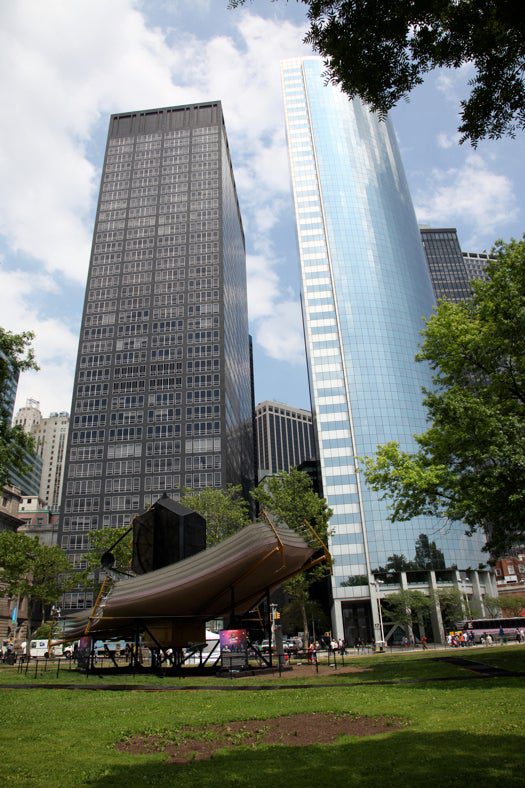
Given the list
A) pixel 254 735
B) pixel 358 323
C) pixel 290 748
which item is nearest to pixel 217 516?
pixel 254 735

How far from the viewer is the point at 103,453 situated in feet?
397

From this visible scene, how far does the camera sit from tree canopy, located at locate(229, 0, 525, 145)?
661 cm

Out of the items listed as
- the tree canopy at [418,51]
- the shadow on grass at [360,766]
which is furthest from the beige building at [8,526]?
the tree canopy at [418,51]

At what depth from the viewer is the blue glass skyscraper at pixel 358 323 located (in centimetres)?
10100

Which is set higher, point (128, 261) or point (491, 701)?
point (128, 261)

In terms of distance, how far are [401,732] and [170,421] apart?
114 m

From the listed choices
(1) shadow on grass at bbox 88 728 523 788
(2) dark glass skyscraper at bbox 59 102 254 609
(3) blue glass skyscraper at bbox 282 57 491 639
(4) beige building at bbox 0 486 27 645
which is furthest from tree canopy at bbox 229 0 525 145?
(2) dark glass skyscraper at bbox 59 102 254 609

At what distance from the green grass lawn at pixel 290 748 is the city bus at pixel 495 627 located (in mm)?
60788

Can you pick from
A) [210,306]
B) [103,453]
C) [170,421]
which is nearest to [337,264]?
[210,306]

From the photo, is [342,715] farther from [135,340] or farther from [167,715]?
[135,340]

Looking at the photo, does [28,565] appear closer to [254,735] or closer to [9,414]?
[9,414]

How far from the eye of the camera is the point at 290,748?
1010cm

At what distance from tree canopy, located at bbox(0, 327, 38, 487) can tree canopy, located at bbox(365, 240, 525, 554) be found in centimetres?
1700

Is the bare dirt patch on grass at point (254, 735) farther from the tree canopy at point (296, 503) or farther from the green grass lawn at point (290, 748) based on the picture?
the tree canopy at point (296, 503)
